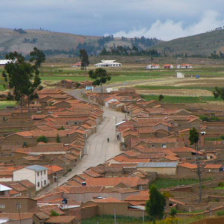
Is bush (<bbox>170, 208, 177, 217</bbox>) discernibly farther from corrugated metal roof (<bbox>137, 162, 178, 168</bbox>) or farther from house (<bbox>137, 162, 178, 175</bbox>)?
corrugated metal roof (<bbox>137, 162, 178, 168</bbox>)

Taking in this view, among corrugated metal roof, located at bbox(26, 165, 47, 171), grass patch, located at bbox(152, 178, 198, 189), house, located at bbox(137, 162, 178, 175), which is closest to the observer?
grass patch, located at bbox(152, 178, 198, 189)

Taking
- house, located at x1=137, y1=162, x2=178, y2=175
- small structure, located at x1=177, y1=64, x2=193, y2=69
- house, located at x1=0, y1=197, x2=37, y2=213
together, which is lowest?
small structure, located at x1=177, y1=64, x2=193, y2=69

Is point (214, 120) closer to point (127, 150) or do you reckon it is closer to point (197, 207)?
point (127, 150)

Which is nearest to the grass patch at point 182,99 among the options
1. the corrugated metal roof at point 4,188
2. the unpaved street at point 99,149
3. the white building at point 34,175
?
the unpaved street at point 99,149

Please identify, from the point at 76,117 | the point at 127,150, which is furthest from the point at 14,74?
the point at 127,150

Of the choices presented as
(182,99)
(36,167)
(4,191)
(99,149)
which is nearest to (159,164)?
(36,167)

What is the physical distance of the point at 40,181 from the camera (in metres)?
43.1

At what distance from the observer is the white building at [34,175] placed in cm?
4266

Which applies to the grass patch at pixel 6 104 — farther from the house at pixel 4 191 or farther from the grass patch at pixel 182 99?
the house at pixel 4 191

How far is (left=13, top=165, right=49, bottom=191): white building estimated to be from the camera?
4266cm

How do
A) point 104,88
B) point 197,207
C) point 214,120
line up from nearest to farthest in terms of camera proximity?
point 197,207 → point 214,120 → point 104,88

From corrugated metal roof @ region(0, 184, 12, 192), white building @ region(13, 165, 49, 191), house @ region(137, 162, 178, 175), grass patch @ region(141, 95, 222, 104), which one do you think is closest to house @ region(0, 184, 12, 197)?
corrugated metal roof @ region(0, 184, 12, 192)

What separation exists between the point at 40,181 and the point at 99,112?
109 ft

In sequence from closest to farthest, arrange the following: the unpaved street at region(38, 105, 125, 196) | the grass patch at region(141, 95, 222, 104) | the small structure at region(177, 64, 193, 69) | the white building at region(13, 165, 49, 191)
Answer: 1. the white building at region(13, 165, 49, 191)
2. the unpaved street at region(38, 105, 125, 196)
3. the grass patch at region(141, 95, 222, 104)
4. the small structure at region(177, 64, 193, 69)
